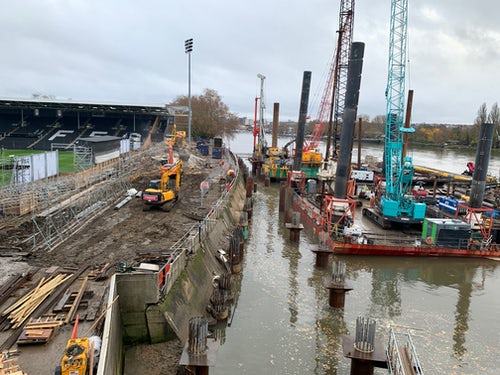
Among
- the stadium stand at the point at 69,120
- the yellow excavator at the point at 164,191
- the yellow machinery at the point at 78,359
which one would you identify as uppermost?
the stadium stand at the point at 69,120

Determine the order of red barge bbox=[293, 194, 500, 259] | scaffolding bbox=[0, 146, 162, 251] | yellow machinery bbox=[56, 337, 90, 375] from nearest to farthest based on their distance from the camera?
yellow machinery bbox=[56, 337, 90, 375], scaffolding bbox=[0, 146, 162, 251], red barge bbox=[293, 194, 500, 259]

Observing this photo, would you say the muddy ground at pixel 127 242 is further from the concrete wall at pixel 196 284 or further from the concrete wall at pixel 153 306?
the concrete wall at pixel 196 284

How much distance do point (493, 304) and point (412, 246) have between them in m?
5.95

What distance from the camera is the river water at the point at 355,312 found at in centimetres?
1419

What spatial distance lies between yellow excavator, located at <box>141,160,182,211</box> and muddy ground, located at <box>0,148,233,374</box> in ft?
1.70

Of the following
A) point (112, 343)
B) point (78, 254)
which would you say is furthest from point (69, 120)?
point (112, 343)

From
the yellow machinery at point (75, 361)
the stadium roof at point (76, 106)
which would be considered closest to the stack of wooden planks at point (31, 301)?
the yellow machinery at point (75, 361)

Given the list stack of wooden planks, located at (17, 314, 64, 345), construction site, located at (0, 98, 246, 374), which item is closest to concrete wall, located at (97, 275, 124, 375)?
construction site, located at (0, 98, 246, 374)

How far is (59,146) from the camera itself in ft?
181

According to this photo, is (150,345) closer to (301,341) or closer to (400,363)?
(301,341)

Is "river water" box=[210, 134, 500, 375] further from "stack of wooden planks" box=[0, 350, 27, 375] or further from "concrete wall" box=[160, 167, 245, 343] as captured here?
"stack of wooden planks" box=[0, 350, 27, 375]

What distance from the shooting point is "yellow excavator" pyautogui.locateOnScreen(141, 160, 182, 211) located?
24750 millimetres

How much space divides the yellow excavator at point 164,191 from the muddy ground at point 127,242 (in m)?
0.52

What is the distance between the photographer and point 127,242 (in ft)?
62.8
